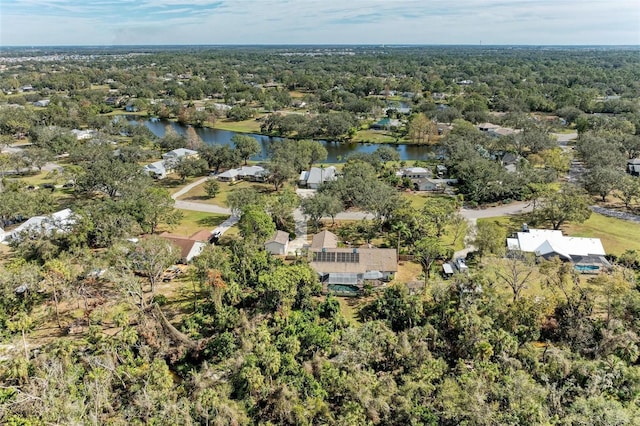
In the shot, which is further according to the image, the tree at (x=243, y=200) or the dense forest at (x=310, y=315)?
the tree at (x=243, y=200)

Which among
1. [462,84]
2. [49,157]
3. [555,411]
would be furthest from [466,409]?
[462,84]

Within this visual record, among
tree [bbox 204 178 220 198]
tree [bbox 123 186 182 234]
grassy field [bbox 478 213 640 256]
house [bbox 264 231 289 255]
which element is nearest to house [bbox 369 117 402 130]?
tree [bbox 204 178 220 198]

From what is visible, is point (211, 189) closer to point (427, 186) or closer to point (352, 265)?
point (352, 265)

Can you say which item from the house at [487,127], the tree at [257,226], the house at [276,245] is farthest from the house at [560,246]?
the house at [487,127]

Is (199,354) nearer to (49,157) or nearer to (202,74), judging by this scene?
(49,157)

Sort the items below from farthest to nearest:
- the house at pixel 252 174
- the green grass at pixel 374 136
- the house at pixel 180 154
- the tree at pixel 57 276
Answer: the green grass at pixel 374 136
the house at pixel 180 154
the house at pixel 252 174
the tree at pixel 57 276

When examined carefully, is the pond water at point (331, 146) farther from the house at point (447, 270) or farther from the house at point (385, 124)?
the house at point (447, 270)
